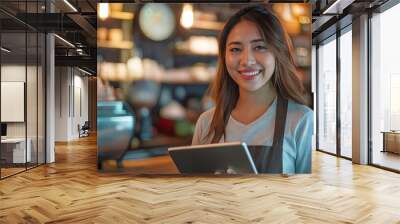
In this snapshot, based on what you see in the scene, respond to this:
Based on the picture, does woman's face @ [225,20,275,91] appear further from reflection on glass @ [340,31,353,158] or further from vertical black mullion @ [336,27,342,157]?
vertical black mullion @ [336,27,342,157]

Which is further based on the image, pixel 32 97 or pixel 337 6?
pixel 32 97

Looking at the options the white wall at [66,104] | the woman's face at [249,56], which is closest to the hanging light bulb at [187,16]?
the woman's face at [249,56]

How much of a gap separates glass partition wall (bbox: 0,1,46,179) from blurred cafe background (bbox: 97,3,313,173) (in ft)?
5.17

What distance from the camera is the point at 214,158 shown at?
687 centimetres

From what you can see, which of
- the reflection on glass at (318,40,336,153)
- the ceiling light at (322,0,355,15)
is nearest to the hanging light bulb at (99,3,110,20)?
the ceiling light at (322,0,355,15)

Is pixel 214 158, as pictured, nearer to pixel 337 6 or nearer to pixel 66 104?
pixel 337 6

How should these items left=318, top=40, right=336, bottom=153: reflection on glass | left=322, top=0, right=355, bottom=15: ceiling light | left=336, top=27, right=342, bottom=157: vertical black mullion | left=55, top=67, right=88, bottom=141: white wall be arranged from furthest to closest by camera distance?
1. left=55, top=67, right=88, bottom=141: white wall
2. left=318, top=40, right=336, bottom=153: reflection on glass
3. left=336, top=27, right=342, bottom=157: vertical black mullion
4. left=322, top=0, right=355, bottom=15: ceiling light

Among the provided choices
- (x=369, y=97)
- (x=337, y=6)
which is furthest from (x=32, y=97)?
(x=369, y=97)

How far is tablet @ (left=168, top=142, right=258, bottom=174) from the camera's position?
22.3 ft

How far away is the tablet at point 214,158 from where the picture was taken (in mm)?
6801

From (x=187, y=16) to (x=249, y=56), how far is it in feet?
4.33

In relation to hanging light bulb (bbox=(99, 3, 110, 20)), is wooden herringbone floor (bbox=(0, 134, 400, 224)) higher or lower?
lower

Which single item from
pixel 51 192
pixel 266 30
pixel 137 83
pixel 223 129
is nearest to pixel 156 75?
pixel 137 83

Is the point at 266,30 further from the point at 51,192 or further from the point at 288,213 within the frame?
the point at 51,192
